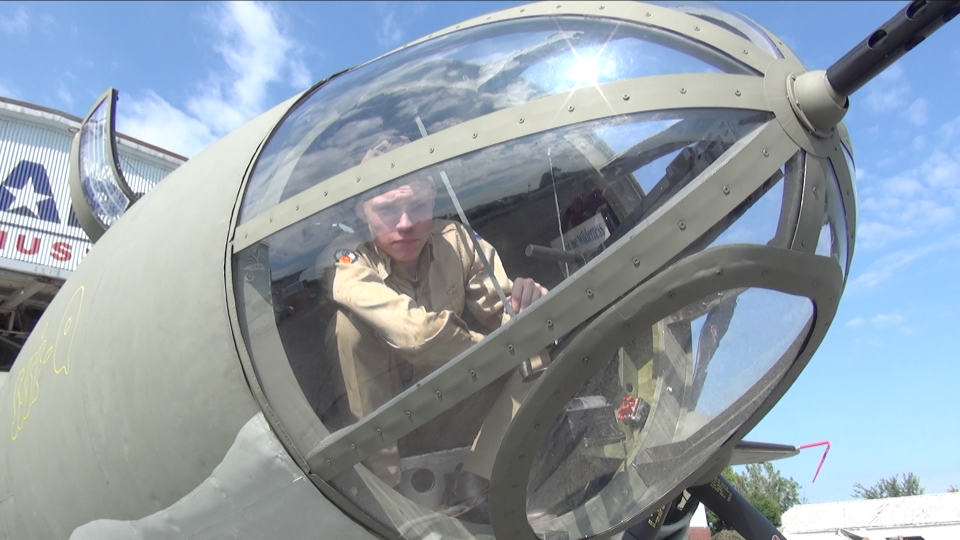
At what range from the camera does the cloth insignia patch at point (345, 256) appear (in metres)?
2.45

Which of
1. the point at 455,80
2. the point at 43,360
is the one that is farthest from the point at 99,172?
the point at 455,80

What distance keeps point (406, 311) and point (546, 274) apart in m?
0.48

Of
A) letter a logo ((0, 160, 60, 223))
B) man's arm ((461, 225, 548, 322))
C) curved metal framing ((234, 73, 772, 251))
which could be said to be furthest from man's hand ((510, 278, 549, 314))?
letter a logo ((0, 160, 60, 223))

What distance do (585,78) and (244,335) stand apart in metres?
1.46

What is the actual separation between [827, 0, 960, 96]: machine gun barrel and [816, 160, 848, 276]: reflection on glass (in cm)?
27

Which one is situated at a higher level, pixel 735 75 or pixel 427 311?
pixel 735 75

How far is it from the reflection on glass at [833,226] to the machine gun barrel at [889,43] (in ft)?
0.88

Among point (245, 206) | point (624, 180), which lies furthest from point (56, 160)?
point (624, 180)

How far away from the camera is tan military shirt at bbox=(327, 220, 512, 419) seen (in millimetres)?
2266

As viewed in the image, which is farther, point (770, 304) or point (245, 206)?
point (245, 206)

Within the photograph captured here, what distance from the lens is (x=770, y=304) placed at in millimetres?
2328

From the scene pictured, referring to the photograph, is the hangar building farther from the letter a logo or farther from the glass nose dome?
the glass nose dome

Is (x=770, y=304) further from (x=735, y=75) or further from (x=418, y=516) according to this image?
(x=418, y=516)

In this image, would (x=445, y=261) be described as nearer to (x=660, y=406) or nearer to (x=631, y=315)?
(x=631, y=315)
